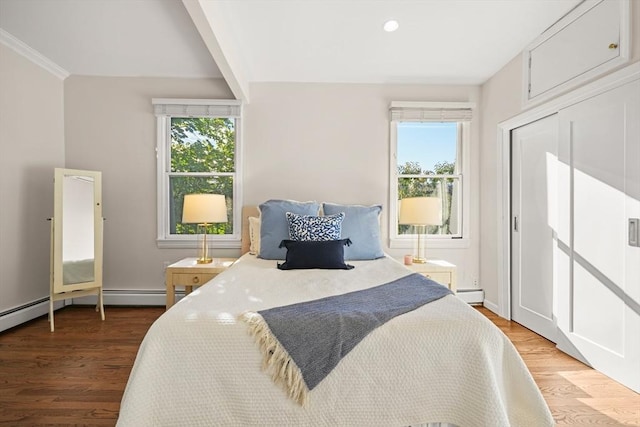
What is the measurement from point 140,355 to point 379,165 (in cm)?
296

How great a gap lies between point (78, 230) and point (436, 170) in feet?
12.5

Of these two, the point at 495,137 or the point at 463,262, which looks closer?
the point at 495,137

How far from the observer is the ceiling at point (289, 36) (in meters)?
2.48

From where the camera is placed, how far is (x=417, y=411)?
125 cm

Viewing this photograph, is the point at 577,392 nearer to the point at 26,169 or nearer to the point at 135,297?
the point at 135,297

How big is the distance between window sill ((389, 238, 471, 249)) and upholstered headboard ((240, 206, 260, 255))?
156 cm

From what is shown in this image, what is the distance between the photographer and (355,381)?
124 centimetres

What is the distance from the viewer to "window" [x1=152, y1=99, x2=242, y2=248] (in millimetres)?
3576

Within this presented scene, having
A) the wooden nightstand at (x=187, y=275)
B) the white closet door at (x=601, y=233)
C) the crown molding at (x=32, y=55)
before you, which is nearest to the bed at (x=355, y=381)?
the white closet door at (x=601, y=233)

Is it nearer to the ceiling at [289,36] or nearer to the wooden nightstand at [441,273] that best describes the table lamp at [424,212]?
the wooden nightstand at [441,273]

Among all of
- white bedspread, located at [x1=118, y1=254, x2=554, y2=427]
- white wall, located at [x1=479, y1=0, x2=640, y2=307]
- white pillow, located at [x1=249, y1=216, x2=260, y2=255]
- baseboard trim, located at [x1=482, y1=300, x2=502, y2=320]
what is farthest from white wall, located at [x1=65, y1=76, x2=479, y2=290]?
white bedspread, located at [x1=118, y1=254, x2=554, y2=427]

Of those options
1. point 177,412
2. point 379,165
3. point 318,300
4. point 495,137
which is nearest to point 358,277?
point 318,300

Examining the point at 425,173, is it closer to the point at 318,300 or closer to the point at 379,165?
the point at 379,165

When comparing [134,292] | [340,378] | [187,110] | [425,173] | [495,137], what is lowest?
[134,292]
